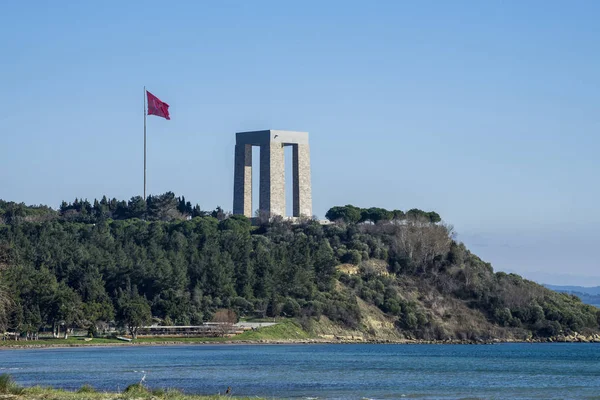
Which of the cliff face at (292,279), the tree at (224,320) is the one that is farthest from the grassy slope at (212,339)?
the cliff face at (292,279)

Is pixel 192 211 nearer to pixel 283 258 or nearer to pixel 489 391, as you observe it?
pixel 283 258

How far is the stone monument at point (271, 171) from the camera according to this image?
11781cm

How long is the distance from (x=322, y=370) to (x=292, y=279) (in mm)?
47551

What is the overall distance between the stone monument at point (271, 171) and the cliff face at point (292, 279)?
2.79 metres

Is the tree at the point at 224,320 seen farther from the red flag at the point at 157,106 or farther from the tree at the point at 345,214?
the tree at the point at 345,214

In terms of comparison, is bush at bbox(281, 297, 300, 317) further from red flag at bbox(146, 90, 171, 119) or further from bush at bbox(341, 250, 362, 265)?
red flag at bbox(146, 90, 171, 119)

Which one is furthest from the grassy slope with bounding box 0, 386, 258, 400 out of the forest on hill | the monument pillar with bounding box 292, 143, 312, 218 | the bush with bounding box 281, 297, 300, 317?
the monument pillar with bounding box 292, 143, 312, 218

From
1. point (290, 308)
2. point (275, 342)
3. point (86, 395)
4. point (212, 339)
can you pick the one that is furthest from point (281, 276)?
point (86, 395)

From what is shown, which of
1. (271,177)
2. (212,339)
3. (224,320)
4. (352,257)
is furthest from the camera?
(352,257)

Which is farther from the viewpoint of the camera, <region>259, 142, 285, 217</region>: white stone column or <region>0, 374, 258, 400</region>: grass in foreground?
<region>259, 142, 285, 217</region>: white stone column

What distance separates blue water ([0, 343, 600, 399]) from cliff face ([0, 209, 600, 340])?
8.98 meters

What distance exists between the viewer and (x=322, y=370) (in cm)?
6241

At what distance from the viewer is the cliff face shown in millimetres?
100125

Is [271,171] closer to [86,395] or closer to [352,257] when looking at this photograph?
[352,257]
